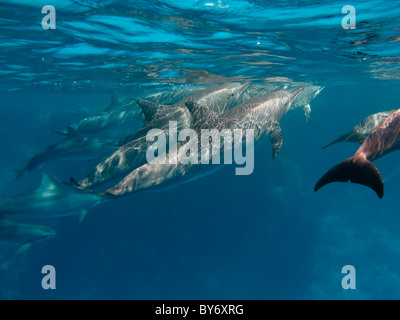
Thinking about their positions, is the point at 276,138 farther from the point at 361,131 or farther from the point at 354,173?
the point at 354,173

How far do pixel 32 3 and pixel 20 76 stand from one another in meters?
15.4

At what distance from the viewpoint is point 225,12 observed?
332 inches

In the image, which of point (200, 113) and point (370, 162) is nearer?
point (370, 162)

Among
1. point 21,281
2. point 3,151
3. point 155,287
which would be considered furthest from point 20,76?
point 155,287

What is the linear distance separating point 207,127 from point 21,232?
1026 cm

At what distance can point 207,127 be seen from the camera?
7.79m

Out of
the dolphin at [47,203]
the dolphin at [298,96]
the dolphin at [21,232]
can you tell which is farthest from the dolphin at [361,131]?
the dolphin at [21,232]

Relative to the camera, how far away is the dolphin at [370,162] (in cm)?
462

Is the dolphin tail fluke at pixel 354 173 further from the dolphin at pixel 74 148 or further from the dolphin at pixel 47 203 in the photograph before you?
the dolphin at pixel 74 148

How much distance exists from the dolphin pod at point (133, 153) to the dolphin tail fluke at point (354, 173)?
331cm

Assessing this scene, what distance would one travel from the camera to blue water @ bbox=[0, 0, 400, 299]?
928 cm

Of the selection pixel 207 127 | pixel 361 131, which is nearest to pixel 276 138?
pixel 361 131

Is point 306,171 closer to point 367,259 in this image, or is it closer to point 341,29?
point 367,259
